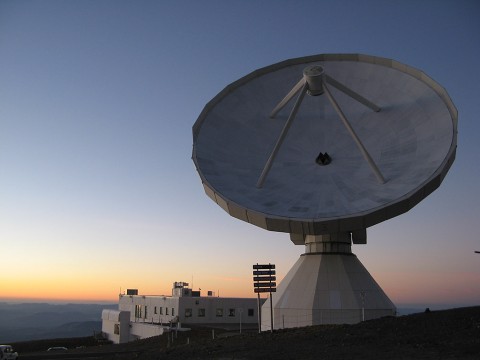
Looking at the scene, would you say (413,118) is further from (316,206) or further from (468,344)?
(468,344)

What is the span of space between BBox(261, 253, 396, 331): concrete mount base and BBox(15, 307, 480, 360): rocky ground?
5137 millimetres

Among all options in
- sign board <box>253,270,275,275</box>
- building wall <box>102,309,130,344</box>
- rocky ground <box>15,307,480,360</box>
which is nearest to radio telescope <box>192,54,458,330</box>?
sign board <box>253,270,275,275</box>

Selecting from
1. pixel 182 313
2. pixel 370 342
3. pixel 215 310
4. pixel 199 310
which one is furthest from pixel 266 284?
pixel 215 310

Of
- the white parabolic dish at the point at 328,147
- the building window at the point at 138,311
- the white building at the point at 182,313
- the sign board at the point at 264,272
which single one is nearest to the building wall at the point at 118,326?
the white building at the point at 182,313

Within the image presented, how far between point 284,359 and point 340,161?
18249 millimetres

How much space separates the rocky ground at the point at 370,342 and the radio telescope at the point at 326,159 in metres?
6.12

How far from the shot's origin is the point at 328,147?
129 ft

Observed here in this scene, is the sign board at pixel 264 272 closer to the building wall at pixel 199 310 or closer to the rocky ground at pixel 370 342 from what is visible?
the rocky ground at pixel 370 342

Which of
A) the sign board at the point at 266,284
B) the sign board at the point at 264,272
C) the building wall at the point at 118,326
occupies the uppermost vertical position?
the sign board at the point at 264,272

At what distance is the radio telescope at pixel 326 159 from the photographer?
3152 cm

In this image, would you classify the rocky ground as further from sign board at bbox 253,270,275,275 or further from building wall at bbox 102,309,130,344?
building wall at bbox 102,309,130,344

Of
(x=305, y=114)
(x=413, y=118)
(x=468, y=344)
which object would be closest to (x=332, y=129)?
(x=305, y=114)

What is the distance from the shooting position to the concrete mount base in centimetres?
3625

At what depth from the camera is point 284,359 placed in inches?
900
